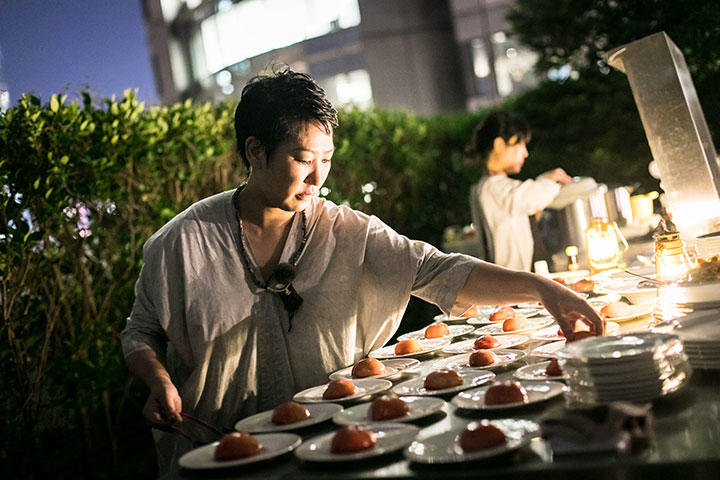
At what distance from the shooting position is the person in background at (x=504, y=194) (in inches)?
218

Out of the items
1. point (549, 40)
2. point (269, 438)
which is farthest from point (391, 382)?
point (549, 40)

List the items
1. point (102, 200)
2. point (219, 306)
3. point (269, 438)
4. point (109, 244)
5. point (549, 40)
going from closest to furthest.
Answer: point (269, 438)
point (219, 306)
point (102, 200)
point (109, 244)
point (549, 40)

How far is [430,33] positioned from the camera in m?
19.8

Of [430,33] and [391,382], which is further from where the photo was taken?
[430,33]

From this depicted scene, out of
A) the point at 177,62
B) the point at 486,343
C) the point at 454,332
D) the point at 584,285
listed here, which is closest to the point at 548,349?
the point at 486,343

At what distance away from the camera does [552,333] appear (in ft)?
8.91

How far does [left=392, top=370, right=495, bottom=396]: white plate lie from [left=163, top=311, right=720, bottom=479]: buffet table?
0.15 meters

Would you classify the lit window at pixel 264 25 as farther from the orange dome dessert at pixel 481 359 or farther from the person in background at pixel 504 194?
the orange dome dessert at pixel 481 359

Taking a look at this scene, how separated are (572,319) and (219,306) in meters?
1.19

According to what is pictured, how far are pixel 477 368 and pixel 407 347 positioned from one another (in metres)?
0.51

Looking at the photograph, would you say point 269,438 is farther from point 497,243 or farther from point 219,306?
point 497,243

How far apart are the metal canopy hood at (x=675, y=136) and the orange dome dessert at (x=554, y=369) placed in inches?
68.7

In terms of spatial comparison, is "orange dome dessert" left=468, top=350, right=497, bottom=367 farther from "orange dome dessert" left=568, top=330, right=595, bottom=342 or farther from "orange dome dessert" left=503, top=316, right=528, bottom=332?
"orange dome dessert" left=503, top=316, right=528, bottom=332

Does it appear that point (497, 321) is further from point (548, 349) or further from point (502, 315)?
point (548, 349)
